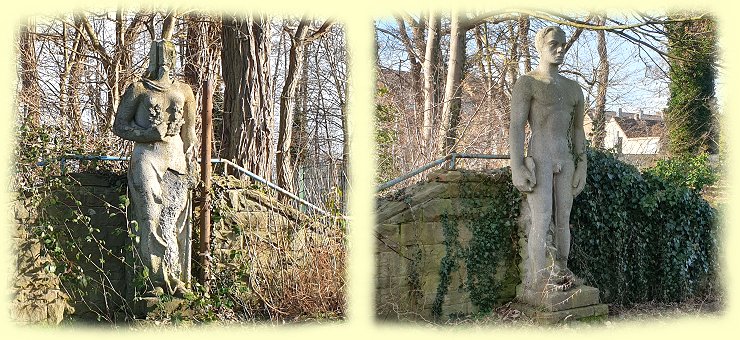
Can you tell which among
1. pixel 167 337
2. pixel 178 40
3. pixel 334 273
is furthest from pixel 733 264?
pixel 178 40

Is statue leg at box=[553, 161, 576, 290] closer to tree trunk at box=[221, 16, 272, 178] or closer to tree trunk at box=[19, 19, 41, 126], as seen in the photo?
tree trunk at box=[221, 16, 272, 178]

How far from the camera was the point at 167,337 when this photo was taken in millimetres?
3600

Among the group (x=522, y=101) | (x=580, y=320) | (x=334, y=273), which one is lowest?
(x=580, y=320)

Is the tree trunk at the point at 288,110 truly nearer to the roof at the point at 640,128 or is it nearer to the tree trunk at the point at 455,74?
the tree trunk at the point at 455,74

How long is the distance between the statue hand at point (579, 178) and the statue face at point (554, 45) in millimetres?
761

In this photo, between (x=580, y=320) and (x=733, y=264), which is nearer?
(x=580, y=320)

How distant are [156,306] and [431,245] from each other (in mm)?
1836

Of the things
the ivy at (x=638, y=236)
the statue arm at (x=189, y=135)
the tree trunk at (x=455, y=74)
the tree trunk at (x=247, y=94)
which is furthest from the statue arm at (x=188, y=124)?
the tree trunk at (x=455, y=74)

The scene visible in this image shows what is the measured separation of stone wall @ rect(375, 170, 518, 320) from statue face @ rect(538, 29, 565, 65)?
0.93m

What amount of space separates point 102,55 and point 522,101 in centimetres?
495

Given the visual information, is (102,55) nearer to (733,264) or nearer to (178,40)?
(178,40)

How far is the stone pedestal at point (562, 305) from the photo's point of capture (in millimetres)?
4043

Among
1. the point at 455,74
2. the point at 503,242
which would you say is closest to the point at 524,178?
the point at 503,242

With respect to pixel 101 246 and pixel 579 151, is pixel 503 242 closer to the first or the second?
pixel 579 151
